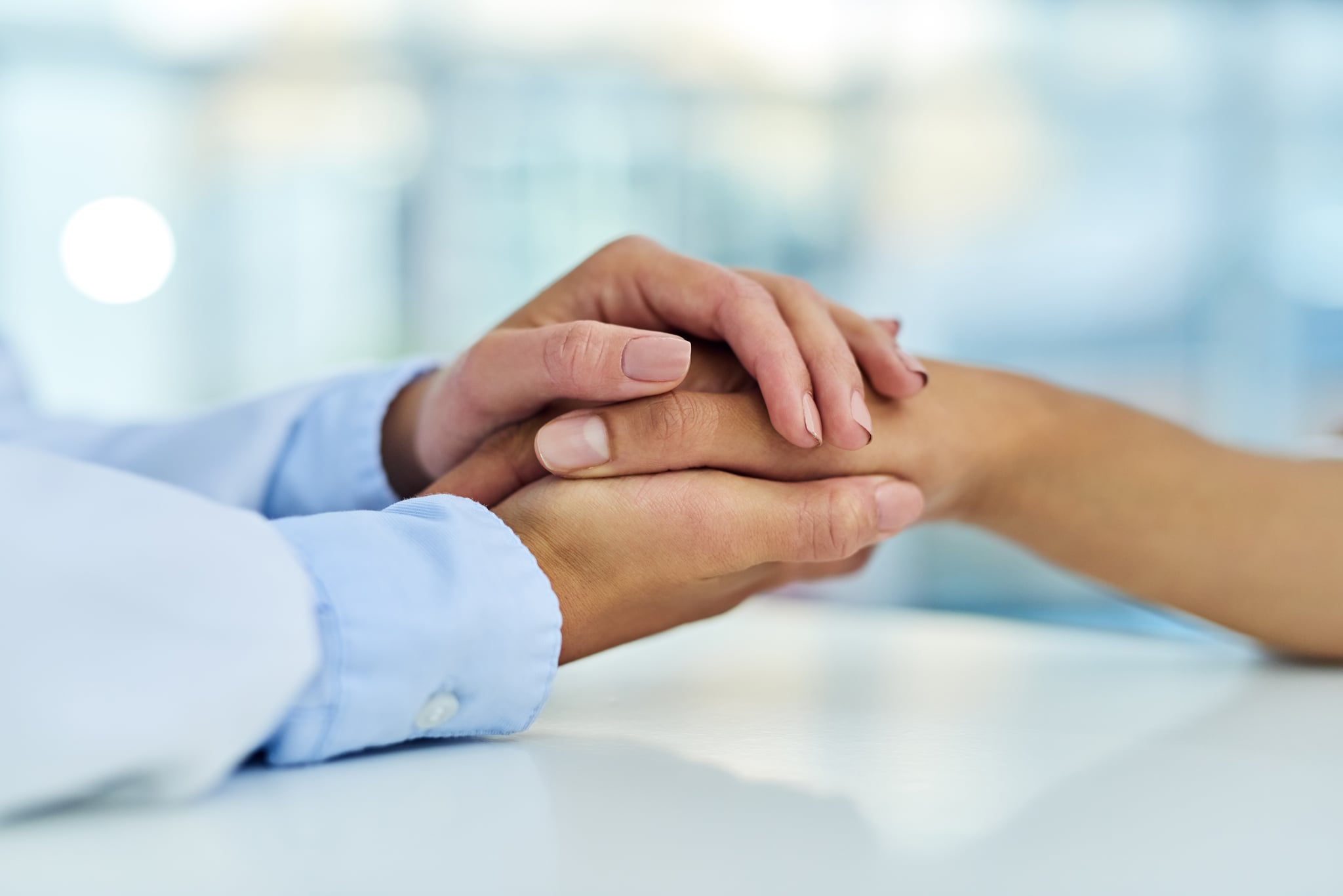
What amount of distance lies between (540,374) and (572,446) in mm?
46

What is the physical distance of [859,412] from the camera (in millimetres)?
493

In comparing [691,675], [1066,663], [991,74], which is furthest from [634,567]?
[991,74]

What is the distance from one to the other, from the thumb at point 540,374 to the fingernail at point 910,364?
11cm

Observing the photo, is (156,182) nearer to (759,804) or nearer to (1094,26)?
(1094,26)

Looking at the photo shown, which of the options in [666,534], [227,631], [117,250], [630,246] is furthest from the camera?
[117,250]

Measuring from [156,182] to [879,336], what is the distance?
3827 millimetres

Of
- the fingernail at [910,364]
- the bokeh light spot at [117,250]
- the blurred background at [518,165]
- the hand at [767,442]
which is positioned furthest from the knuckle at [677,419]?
the bokeh light spot at [117,250]

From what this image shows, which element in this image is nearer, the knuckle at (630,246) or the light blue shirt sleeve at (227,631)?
the light blue shirt sleeve at (227,631)

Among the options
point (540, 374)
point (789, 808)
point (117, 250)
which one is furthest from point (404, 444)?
point (117, 250)

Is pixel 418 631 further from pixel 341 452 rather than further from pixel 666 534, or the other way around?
pixel 341 452

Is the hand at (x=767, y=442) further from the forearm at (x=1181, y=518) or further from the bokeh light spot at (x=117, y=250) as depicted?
the bokeh light spot at (x=117, y=250)

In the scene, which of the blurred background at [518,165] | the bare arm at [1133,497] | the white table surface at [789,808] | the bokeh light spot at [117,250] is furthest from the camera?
the bokeh light spot at [117,250]

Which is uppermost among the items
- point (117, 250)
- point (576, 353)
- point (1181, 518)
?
point (576, 353)

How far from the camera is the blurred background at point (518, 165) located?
349 cm
